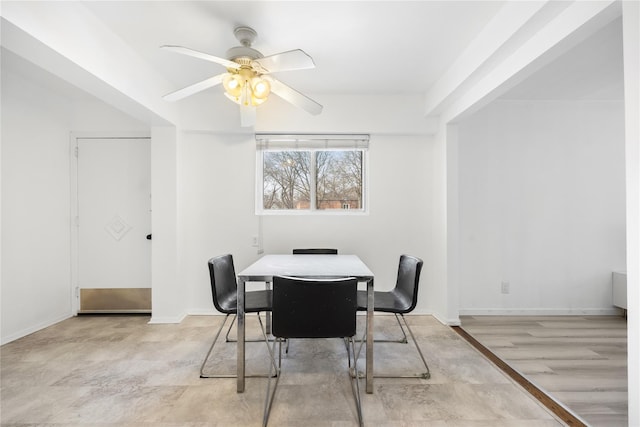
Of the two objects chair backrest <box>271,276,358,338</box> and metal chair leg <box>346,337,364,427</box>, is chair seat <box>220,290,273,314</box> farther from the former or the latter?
metal chair leg <box>346,337,364,427</box>

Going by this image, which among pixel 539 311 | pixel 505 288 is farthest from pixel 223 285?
→ pixel 539 311

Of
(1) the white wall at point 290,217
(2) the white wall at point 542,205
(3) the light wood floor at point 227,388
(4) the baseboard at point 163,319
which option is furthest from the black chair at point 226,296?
(2) the white wall at point 542,205

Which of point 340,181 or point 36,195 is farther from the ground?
point 340,181

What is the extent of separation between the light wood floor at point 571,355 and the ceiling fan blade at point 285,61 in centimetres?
254

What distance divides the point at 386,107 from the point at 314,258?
6.24 feet

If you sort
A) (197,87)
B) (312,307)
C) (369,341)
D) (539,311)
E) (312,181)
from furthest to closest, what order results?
1. (312,181)
2. (539,311)
3. (197,87)
4. (369,341)
5. (312,307)

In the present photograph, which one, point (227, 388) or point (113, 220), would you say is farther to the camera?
point (113, 220)

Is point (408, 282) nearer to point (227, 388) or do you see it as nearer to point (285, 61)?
point (227, 388)

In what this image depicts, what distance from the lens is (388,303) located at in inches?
92.1

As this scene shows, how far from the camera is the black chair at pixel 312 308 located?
1754mm

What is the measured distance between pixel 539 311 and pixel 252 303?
3220 millimetres

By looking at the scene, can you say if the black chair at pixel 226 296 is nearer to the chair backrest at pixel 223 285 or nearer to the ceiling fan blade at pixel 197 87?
the chair backrest at pixel 223 285

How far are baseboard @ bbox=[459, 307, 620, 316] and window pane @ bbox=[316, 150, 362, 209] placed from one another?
1.77 meters

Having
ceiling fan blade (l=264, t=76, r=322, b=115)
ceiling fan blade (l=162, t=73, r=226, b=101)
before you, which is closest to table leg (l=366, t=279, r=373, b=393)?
ceiling fan blade (l=264, t=76, r=322, b=115)
